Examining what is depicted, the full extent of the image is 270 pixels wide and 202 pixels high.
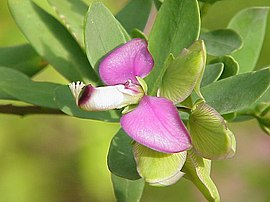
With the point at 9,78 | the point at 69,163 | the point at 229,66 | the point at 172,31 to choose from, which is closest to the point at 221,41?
the point at 229,66

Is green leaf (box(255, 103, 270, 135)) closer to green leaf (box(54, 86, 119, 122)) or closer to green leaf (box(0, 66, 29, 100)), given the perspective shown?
green leaf (box(54, 86, 119, 122))

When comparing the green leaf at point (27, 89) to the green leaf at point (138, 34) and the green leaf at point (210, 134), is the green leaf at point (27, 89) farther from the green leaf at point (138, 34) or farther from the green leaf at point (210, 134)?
the green leaf at point (210, 134)

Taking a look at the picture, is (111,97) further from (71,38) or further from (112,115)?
(71,38)

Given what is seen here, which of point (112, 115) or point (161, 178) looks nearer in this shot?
point (161, 178)

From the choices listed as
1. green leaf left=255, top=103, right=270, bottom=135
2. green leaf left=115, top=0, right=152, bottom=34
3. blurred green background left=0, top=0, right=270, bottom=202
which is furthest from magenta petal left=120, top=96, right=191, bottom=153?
blurred green background left=0, top=0, right=270, bottom=202

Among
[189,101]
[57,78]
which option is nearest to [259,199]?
[57,78]

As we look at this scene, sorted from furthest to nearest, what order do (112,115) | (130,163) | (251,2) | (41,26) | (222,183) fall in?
(222,183)
(251,2)
(41,26)
(112,115)
(130,163)
